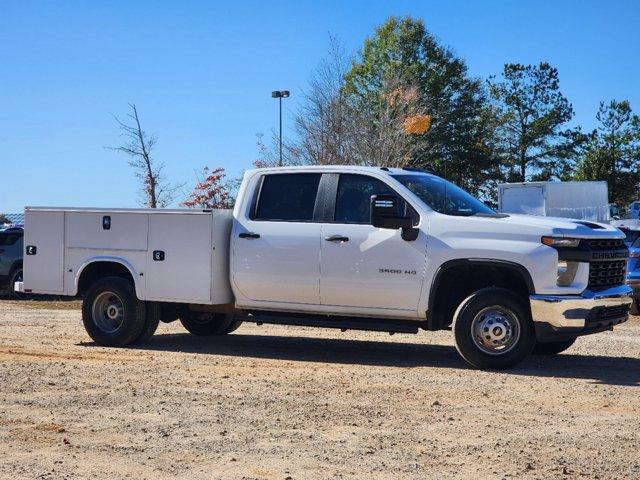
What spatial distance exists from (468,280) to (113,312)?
4603 mm

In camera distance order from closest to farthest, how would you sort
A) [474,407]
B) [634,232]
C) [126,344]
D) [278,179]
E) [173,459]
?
[173,459]
[474,407]
[278,179]
[126,344]
[634,232]

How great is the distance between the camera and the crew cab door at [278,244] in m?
10.8

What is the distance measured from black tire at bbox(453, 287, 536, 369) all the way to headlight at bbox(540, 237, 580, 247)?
0.64 m

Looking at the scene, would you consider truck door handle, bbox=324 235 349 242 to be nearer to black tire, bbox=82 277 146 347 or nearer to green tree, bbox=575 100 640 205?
black tire, bbox=82 277 146 347

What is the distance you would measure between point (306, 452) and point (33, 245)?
7145mm

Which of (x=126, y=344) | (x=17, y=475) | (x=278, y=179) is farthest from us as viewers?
(x=126, y=344)

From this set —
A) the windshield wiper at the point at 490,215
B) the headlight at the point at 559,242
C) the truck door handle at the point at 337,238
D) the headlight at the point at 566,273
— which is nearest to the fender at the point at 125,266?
the truck door handle at the point at 337,238

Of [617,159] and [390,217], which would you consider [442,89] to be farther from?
[390,217]

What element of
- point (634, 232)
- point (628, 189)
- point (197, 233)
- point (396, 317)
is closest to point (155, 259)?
point (197, 233)

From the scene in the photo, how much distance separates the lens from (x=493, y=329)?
32.7 ft

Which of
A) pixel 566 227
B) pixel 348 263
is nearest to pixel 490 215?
pixel 566 227

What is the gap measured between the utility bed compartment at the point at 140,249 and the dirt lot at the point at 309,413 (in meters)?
0.82

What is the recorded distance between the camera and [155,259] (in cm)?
1175

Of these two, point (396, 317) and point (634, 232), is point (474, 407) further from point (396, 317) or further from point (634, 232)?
point (634, 232)
